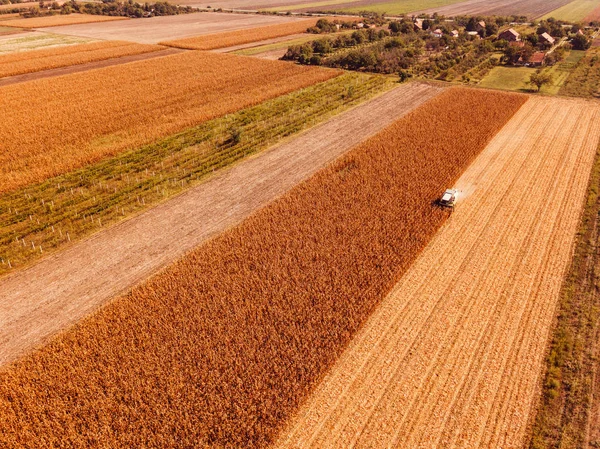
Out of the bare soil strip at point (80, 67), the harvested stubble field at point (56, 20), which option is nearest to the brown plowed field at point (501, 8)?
the bare soil strip at point (80, 67)

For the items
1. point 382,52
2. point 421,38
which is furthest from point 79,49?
point 421,38

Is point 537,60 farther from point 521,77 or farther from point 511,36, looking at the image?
point 511,36

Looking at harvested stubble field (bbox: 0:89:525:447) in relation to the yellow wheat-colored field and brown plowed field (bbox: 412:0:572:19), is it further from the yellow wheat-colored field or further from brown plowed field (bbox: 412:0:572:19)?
brown plowed field (bbox: 412:0:572:19)

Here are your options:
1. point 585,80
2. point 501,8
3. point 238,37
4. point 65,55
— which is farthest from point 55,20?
point 501,8

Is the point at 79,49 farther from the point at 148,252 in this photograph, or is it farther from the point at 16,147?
the point at 148,252

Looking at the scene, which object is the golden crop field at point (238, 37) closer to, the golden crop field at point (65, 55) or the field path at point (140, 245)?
the golden crop field at point (65, 55)

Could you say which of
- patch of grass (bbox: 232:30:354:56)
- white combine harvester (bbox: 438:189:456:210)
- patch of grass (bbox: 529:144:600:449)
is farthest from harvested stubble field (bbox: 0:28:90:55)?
patch of grass (bbox: 529:144:600:449)

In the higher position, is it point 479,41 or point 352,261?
point 479,41
